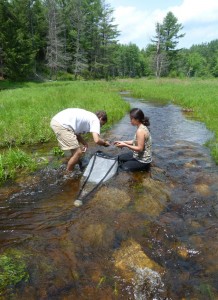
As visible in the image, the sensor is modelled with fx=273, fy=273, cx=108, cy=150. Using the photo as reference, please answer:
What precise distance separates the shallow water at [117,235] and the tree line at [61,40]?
33412 mm

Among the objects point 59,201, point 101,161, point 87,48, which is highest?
point 87,48

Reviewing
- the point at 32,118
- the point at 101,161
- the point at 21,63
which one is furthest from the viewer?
the point at 21,63

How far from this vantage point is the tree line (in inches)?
1382

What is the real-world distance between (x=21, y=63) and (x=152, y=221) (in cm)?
3561

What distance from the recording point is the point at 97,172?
227 inches

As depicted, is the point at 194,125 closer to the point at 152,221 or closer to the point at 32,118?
the point at 32,118

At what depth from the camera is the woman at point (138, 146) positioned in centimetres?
592

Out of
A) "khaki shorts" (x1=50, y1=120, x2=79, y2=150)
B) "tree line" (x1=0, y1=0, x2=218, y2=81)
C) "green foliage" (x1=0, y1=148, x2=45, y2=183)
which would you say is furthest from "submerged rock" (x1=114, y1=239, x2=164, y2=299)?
"tree line" (x1=0, y1=0, x2=218, y2=81)

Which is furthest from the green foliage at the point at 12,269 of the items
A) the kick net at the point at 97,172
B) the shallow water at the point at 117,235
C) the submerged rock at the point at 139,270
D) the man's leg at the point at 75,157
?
the man's leg at the point at 75,157

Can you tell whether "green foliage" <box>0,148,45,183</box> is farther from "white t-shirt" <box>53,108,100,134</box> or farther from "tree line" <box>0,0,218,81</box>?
"tree line" <box>0,0,218,81</box>

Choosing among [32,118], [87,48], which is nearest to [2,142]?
[32,118]

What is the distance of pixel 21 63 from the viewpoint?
1403 inches

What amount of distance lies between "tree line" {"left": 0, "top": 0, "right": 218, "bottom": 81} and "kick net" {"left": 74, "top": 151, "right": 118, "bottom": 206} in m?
33.0

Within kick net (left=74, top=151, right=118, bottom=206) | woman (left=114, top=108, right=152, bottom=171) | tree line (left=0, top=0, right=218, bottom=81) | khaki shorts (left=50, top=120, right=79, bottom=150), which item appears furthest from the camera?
tree line (left=0, top=0, right=218, bottom=81)
